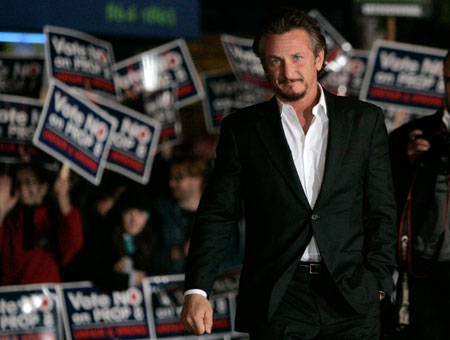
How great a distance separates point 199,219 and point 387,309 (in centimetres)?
92

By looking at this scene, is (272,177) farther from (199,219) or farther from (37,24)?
(37,24)

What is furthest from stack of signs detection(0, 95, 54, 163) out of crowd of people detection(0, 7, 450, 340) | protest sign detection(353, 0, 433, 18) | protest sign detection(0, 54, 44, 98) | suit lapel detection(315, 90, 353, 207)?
suit lapel detection(315, 90, 353, 207)

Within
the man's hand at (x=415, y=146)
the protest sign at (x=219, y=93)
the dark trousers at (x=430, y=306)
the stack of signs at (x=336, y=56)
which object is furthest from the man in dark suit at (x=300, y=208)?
the stack of signs at (x=336, y=56)

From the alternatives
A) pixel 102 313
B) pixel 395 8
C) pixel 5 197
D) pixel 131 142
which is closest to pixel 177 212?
pixel 131 142

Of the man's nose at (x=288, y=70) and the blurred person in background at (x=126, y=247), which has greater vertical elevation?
the man's nose at (x=288, y=70)

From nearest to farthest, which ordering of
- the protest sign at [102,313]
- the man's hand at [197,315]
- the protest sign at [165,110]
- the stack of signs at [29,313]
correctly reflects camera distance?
the man's hand at [197,315], the stack of signs at [29,313], the protest sign at [102,313], the protest sign at [165,110]

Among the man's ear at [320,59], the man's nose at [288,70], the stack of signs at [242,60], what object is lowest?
the man's nose at [288,70]

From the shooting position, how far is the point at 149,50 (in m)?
5.69

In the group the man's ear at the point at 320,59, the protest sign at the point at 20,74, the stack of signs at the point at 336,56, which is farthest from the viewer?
the stack of signs at the point at 336,56

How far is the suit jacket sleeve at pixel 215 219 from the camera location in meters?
3.06

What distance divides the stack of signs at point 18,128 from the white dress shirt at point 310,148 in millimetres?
2593

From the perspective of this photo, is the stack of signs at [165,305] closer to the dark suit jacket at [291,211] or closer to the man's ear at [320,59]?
the dark suit jacket at [291,211]

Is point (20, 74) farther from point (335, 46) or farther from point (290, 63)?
point (290, 63)

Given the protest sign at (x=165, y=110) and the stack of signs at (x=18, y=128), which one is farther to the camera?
the protest sign at (x=165, y=110)
